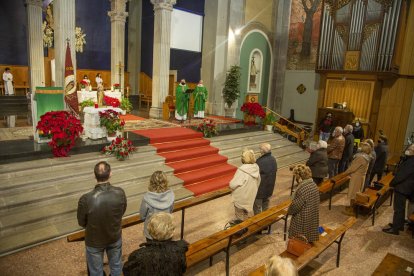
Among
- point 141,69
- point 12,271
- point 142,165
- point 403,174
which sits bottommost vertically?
point 12,271

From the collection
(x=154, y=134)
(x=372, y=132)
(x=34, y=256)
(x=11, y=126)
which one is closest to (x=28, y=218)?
(x=34, y=256)

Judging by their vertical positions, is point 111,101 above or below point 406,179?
above

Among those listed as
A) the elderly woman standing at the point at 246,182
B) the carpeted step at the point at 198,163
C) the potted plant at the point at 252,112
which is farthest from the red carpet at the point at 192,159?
the potted plant at the point at 252,112

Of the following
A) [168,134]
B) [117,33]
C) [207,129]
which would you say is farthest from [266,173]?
[117,33]

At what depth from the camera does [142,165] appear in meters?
7.95

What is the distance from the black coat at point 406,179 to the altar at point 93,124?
654 cm

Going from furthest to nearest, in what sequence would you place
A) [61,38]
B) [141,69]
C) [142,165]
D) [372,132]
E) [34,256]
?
[141,69]
[372,132]
[61,38]
[142,165]
[34,256]

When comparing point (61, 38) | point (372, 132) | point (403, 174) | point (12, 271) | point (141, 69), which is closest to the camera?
point (12, 271)

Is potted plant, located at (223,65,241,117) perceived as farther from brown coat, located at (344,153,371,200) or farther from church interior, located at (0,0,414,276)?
brown coat, located at (344,153,371,200)

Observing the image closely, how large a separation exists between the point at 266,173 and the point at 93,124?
5.01 metres

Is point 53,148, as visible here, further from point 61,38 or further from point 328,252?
point 328,252

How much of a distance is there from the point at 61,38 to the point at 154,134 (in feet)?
12.6

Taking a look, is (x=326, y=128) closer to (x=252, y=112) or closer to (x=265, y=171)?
(x=252, y=112)

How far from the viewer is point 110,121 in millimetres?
8203
